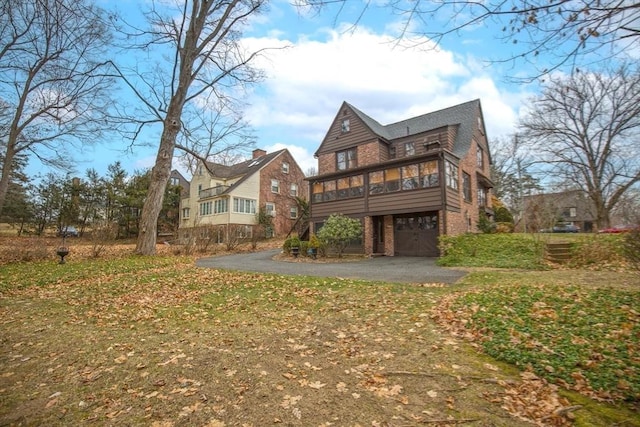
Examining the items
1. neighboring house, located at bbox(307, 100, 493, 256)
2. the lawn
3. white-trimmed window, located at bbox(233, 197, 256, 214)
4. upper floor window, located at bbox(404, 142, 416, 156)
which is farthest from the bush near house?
white-trimmed window, located at bbox(233, 197, 256, 214)

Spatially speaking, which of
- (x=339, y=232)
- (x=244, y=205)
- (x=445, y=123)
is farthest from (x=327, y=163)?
(x=244, y=205)

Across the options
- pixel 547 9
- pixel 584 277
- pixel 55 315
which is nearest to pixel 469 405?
pixel 547 9

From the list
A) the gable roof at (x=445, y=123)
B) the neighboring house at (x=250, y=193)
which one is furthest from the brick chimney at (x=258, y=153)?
the gable roof at (x=445, y=123)

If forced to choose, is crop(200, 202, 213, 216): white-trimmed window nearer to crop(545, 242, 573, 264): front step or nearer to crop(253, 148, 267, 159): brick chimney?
crop(253, 148, 267, 159): brick chimney

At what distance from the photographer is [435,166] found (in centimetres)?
1670

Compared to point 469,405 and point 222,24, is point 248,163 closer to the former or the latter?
point 222,24

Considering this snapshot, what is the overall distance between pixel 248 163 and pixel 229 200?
8753mm

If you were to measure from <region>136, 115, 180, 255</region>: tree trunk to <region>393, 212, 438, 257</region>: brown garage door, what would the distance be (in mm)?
13350

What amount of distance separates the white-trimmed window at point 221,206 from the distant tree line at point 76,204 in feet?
20.1

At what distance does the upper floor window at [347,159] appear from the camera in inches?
879

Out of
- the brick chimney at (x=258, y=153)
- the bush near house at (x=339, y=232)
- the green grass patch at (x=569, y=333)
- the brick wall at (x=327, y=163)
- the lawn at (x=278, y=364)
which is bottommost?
the lawn at (x=278, y=364)

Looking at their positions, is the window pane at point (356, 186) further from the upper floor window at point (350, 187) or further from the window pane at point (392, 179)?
the window pane at point (392, 179)

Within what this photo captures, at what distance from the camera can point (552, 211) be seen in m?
16.5

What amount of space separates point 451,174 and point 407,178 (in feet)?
8.09
